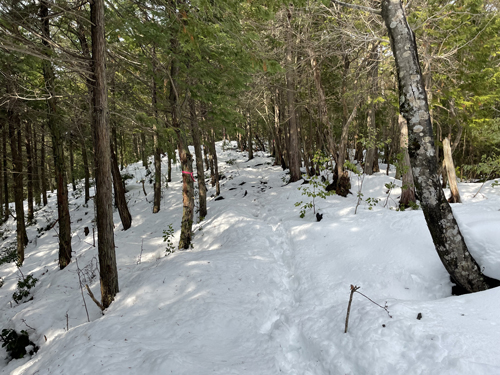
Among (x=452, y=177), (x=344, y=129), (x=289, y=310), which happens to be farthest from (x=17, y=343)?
(x=452, y=177)

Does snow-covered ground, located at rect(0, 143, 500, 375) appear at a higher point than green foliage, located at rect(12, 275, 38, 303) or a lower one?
higher

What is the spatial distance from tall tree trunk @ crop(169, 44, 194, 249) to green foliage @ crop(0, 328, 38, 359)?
3.92 meters

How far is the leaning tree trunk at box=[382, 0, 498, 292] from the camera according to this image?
3535mm

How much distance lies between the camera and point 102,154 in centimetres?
491

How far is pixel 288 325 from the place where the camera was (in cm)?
396

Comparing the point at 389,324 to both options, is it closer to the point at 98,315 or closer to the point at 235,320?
the point at 235,320

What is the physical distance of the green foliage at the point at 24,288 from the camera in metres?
7.64

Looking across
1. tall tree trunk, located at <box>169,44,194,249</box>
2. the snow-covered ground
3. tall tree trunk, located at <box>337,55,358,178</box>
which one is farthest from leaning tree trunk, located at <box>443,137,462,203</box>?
tall tree trunk, located at <box>169,44,194,249</box>

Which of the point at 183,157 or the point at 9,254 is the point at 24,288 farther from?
the point at 183,157

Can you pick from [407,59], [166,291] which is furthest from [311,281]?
[407,59]

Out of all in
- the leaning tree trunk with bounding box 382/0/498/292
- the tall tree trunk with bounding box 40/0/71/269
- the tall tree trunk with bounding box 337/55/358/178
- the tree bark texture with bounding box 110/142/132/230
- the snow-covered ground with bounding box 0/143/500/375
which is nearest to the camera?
the snow-covered ground with bounding box 0/143/500/375

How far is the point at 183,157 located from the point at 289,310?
5.05 metres

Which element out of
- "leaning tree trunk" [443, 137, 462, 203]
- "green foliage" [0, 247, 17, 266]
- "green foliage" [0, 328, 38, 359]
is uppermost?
"leaning tree trunk" [443, 137, 462, 203]

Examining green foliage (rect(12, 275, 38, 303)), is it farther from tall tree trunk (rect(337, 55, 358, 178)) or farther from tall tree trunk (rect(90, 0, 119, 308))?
tall tree trunk (rect(337, 55, 358, 178))
